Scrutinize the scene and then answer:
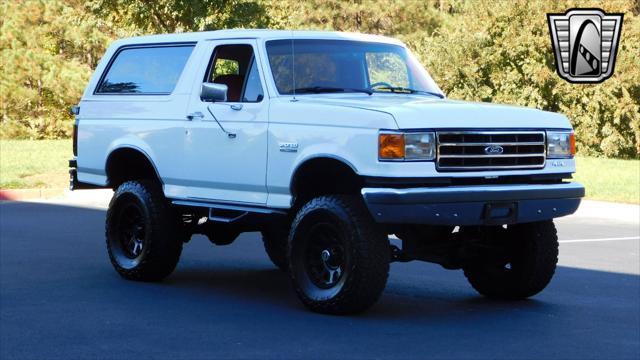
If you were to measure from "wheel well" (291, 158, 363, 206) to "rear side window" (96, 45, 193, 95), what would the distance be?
1.92 metres

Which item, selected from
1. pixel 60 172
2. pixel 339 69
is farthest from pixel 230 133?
pixel 60 172

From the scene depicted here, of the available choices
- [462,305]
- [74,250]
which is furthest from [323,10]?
[462,305]

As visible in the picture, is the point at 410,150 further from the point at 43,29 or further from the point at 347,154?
the point at 43,29

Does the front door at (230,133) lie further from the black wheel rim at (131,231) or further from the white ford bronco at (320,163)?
the black wheel rim at (131,231)

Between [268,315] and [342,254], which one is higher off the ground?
[342,254]

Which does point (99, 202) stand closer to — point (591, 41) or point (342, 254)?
point (342, 254)

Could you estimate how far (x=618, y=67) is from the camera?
42281 mm

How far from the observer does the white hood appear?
30.4ft

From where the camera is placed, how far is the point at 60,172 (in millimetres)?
25375

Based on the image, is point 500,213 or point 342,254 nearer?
point 500,213

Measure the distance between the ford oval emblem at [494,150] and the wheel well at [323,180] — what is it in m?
0.96

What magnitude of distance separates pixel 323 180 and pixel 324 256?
0.66 m

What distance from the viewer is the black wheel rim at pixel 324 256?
966 cm

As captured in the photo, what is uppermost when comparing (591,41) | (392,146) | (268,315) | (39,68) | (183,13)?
(392,146)
